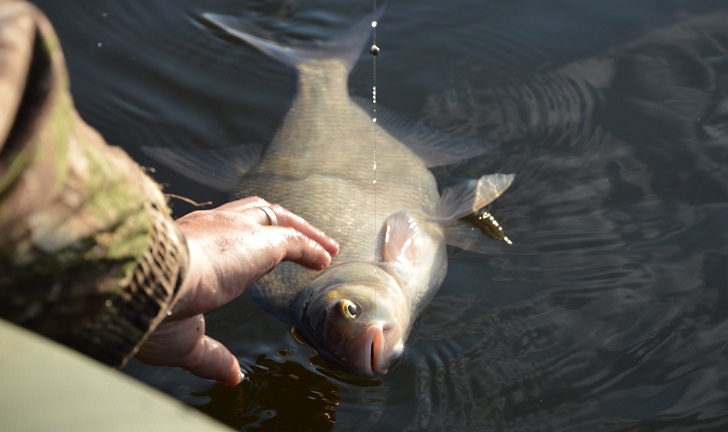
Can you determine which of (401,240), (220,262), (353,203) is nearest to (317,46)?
(353,203)

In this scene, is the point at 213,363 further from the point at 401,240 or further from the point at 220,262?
the point at 401,240

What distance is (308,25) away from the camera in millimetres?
5605

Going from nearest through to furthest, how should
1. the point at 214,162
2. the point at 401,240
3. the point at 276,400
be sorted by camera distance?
the point at 276,400
the point at 401,240
the point at 214,162

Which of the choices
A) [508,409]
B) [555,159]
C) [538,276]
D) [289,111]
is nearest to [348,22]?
[289,111]

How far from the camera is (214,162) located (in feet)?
15.0

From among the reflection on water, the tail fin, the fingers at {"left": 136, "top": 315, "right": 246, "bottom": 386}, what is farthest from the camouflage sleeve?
the tail fin

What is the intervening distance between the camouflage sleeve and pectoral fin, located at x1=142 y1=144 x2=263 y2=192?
2.11m

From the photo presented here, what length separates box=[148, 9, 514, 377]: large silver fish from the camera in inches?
144

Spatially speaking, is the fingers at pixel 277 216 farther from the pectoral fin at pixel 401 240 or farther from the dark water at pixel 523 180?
the pectoral fin at pixel 401 240

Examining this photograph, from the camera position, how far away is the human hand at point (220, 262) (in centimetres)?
264

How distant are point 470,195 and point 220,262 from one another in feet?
6.28

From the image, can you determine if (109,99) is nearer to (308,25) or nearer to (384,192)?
(308,25)

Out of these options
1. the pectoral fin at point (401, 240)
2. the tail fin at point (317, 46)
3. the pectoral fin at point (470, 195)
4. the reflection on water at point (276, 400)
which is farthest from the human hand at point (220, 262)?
the tail fin at point (317, 46)

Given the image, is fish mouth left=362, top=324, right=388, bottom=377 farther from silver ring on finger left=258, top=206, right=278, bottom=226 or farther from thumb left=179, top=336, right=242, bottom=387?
silver ring on finger left=258, top=206, right=278, bottom=226
